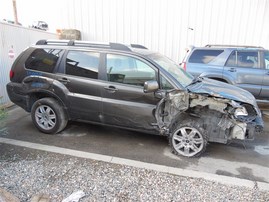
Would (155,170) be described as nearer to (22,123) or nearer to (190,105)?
(190,105)

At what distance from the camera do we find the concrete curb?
2.97 metres

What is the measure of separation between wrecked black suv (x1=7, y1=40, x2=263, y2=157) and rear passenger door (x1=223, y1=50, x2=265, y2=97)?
2.20m

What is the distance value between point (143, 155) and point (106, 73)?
1507 mm

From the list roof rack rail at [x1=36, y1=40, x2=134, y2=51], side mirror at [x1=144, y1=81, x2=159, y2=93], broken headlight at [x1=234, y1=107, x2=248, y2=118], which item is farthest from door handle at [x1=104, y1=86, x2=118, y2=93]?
broken headlight at [x1=234, y1=107, x2=248, y2=118]

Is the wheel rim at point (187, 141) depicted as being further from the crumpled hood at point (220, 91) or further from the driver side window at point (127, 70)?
the driver side window at point (127, 70)

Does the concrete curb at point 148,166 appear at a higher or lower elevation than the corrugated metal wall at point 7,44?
lower

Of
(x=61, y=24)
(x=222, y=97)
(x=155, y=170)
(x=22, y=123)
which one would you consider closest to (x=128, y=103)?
(x=155, y=170)

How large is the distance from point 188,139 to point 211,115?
20.4 inches

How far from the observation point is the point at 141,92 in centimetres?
368

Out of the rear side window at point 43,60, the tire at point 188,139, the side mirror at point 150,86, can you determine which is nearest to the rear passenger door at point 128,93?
the side mirror at point 150,86

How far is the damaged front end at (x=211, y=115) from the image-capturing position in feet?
11.1

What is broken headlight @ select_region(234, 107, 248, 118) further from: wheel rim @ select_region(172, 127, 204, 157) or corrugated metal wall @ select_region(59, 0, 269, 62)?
corrugated metal wall @ select_region(59, 0, 269, 62)

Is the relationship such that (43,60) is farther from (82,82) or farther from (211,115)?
(211,115)

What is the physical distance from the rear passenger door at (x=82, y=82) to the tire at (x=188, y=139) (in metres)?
1.37
